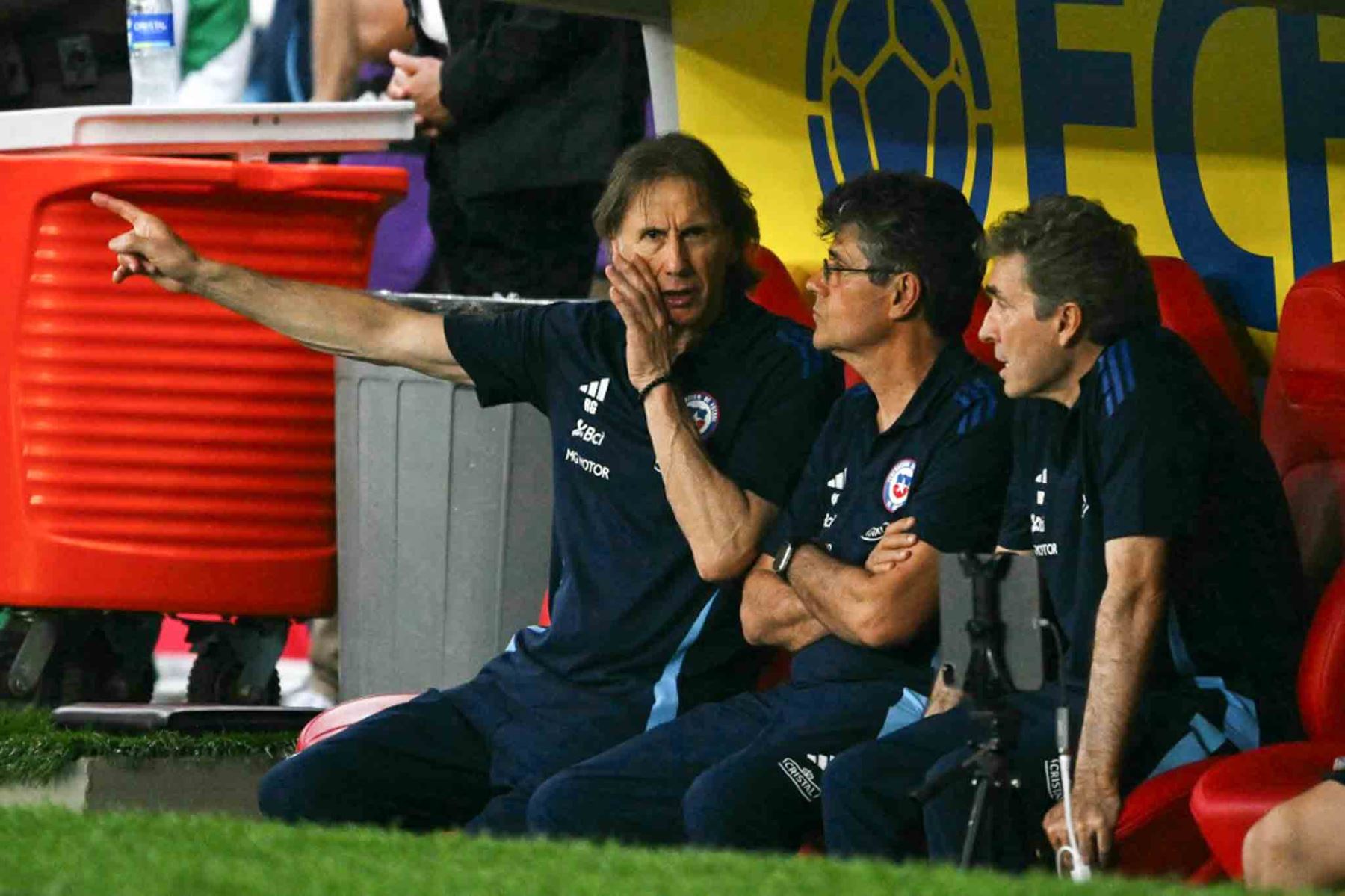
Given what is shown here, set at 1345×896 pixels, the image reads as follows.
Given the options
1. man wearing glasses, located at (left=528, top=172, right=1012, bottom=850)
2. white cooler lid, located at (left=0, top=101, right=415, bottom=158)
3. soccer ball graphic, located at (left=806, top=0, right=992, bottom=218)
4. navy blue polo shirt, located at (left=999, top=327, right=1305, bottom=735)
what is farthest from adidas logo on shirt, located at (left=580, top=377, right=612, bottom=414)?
white cooler lid, located at (left=0, top=101, right=415, bottom=158)

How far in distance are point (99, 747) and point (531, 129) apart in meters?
1.96

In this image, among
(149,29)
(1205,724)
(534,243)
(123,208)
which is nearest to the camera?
(1205,724)

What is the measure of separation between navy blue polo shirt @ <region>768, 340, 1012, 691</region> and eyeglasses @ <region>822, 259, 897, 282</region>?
16cm

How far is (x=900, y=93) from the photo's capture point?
20.1 ft

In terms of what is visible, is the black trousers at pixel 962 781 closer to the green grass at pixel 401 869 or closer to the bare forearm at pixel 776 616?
the bare forearm at pixel 776 616

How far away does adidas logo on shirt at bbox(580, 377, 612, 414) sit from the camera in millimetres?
4789

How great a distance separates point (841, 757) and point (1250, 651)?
0.64 m

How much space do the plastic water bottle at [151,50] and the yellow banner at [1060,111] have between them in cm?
138

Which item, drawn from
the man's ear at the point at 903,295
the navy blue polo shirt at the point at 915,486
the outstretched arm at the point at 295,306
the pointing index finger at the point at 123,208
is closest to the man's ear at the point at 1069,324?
the navy blue polo shirt at the point at 915,486

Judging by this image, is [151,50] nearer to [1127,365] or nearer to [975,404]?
[975,404]

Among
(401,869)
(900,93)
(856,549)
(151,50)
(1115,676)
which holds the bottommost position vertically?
(401,869)

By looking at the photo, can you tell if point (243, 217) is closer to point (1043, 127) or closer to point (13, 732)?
point (13, 732)

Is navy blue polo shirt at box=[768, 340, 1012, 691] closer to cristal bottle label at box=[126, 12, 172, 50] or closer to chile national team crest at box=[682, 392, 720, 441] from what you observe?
chile national team crest at box=[682, 392, 720, 441]

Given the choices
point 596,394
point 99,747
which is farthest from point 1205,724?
point 99,747
